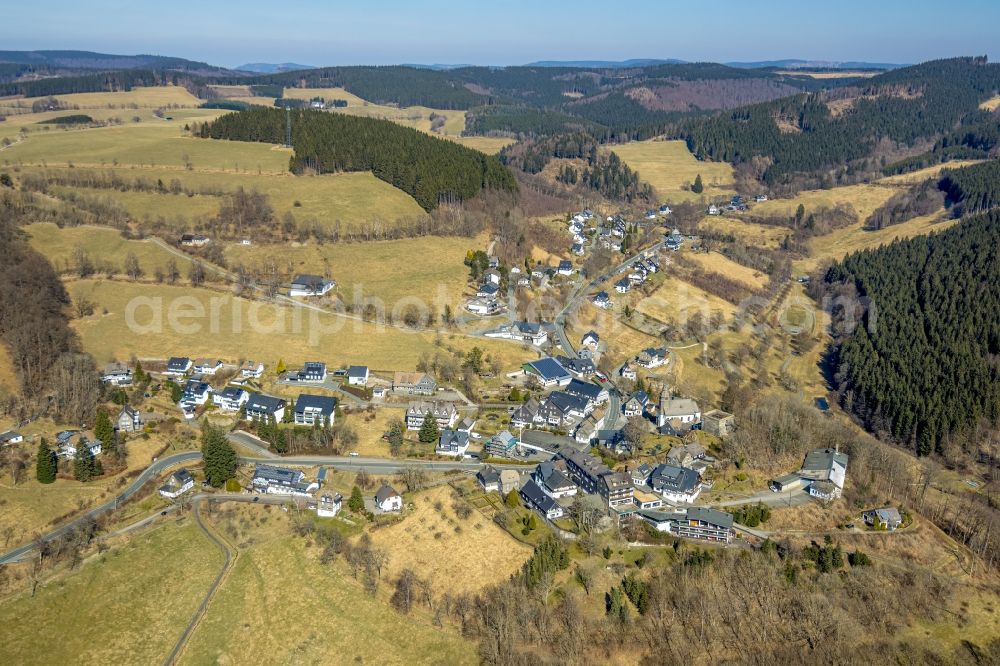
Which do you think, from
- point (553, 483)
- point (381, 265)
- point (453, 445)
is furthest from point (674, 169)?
point (553, 483)

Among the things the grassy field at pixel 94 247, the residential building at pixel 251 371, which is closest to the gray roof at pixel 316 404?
the residential building at pixel 251 371

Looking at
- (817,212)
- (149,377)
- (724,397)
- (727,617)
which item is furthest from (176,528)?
(817,212)

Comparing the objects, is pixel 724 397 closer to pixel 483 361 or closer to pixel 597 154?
pixel 483 361

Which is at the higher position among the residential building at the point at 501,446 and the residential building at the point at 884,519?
the residential building at the point at 501,446

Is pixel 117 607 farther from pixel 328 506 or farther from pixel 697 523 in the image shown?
pixel 697 523

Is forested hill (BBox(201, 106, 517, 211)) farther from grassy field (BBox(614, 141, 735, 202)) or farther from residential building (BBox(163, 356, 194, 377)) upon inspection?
grassy field (BBox(614, 141, 735, 202))

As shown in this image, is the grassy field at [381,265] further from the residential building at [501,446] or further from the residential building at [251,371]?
the residential building at [501,446]
